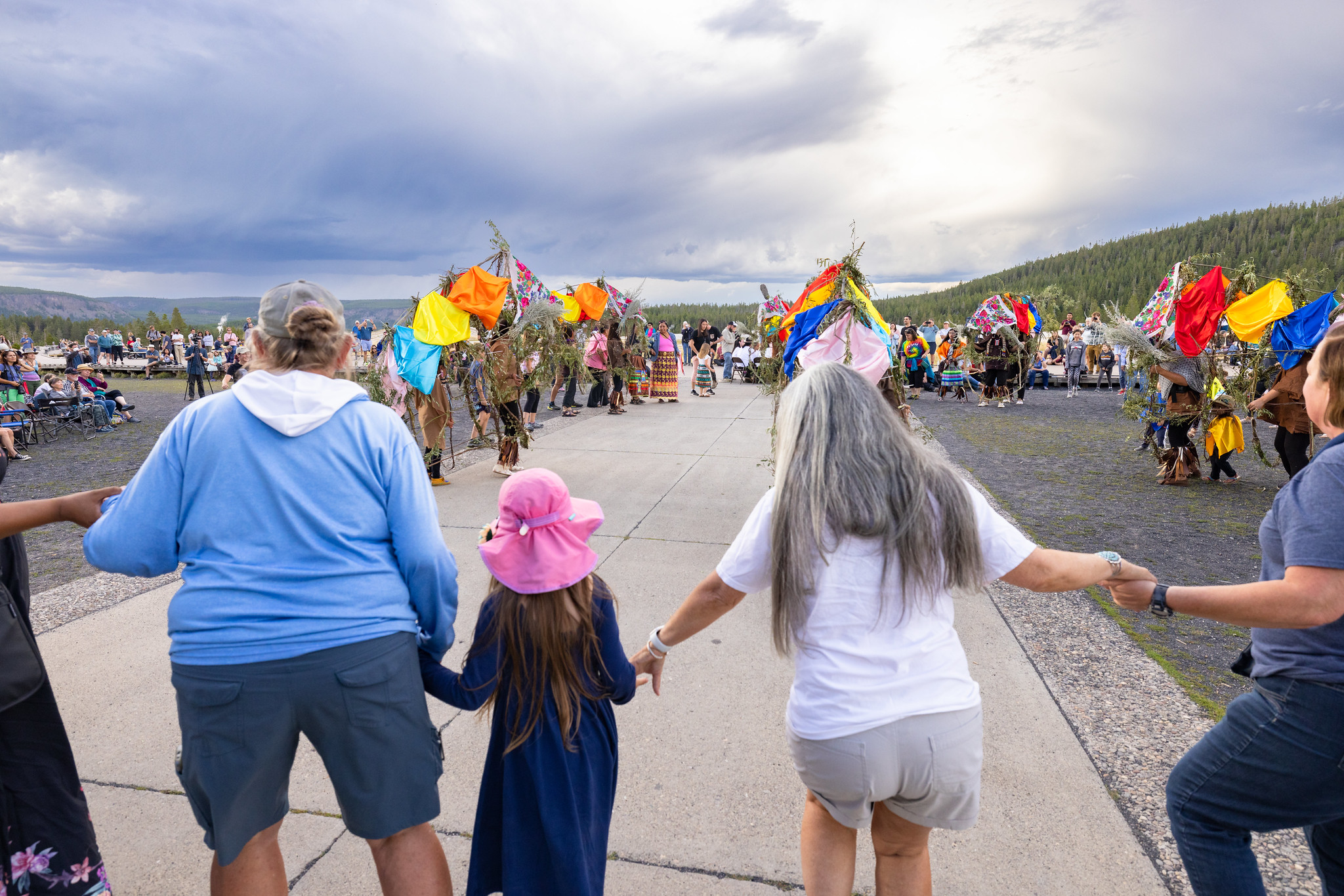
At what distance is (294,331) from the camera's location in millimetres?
1644

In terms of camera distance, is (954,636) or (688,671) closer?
(954,636)

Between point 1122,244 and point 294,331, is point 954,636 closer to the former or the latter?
point 294,331

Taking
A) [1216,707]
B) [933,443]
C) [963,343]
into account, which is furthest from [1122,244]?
[1216,707]

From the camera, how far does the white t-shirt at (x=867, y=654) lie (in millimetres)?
1541

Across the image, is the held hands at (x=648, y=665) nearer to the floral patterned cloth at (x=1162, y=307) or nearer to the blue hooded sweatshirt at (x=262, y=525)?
the blue hooded sweatshirt at (x=262, y=525)

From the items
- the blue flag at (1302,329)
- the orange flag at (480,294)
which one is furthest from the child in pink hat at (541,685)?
the blue flag at (1302,329)

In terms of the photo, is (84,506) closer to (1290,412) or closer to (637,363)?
(1290,412)

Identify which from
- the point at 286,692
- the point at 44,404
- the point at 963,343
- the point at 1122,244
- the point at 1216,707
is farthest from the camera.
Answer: the point at 1122,244

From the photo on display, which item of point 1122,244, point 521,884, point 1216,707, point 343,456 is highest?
point 1122,244

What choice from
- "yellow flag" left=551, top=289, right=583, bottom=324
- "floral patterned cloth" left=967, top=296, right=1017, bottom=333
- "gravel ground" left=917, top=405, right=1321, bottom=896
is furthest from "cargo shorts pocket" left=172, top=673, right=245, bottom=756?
"floral patterned cloth" left=967, top=296, right=1017, bottom=333

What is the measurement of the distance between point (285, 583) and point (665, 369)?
47.9 feet

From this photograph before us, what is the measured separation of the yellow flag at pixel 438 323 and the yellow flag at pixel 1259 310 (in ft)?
24.4

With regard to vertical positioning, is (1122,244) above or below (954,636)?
above

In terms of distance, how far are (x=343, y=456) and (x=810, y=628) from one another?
3.67 ft
